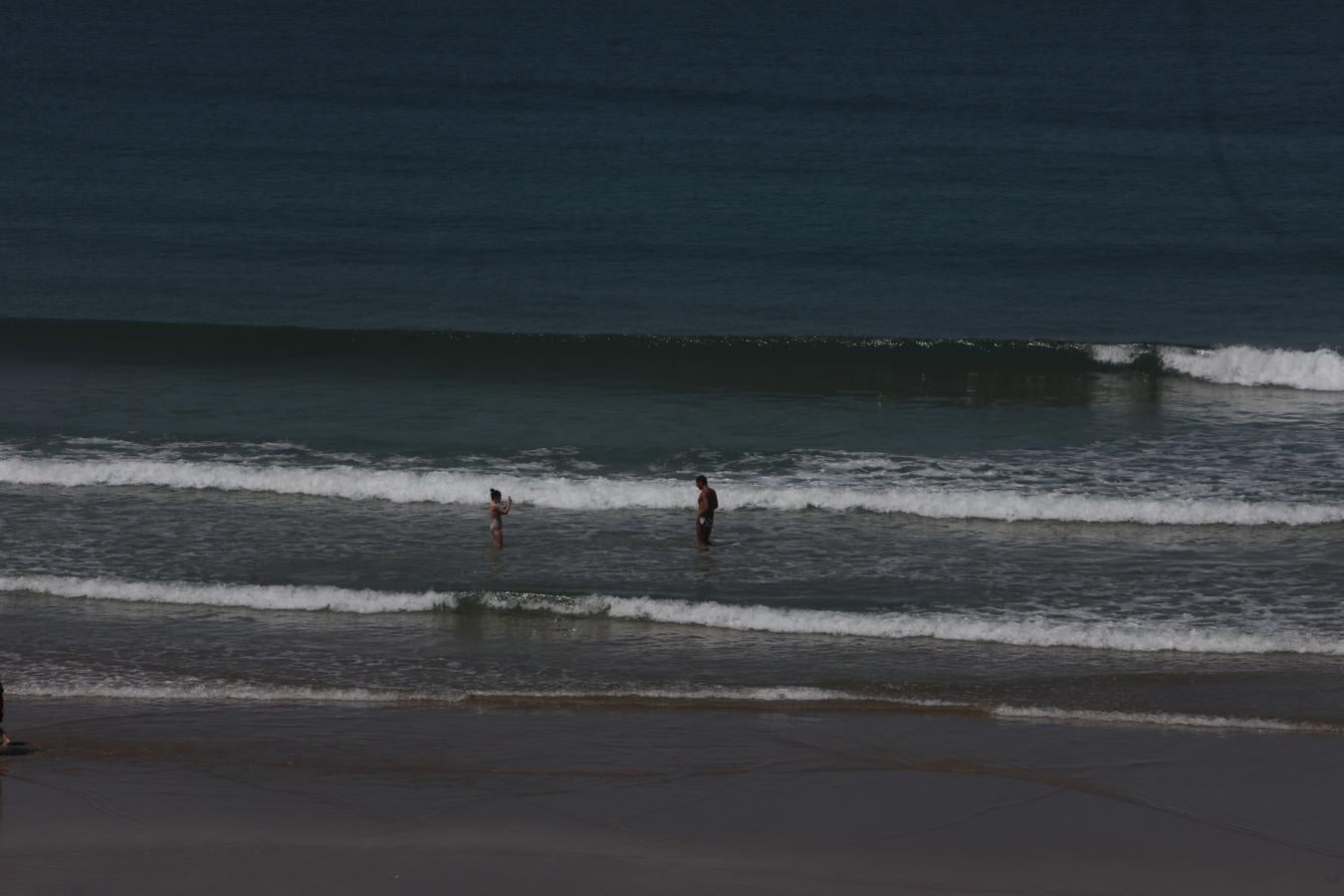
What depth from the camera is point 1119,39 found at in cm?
5378

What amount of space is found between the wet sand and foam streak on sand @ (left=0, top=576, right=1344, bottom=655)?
86.0 inches

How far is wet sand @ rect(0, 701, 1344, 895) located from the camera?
388 inches

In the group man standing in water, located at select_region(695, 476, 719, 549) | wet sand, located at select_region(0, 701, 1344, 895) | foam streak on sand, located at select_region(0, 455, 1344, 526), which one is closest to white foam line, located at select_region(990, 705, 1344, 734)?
wet sand, located at select_region(0, 701, 1344, 895)

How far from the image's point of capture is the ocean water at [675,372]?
14.7 metres

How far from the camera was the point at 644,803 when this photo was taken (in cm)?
1094

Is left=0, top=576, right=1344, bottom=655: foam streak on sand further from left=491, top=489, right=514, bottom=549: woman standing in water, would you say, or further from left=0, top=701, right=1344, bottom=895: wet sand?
left=0, top=701, right=1344, bottom=895: wet sand

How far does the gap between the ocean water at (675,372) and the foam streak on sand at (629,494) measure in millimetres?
65

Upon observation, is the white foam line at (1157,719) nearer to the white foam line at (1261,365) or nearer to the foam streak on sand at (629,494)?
the foam streak on sand at (629,494)

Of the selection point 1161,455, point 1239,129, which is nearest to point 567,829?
point 1161,455

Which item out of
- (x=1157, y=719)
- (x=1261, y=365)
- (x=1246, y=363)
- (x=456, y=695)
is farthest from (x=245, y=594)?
(x=1261, y=365)

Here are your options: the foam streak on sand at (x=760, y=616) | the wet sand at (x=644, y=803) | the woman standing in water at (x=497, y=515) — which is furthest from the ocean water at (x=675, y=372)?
the wet sand at (x=644, y=803)

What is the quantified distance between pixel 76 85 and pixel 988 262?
29830 millimetres

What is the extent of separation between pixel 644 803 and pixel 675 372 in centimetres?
1560

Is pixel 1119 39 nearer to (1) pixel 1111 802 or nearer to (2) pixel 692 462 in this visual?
(2) pixel 692 462
